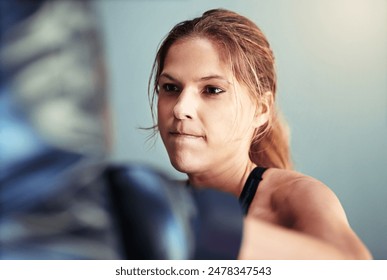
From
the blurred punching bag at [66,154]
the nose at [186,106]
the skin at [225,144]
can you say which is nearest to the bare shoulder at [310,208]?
the skin at [225,144]

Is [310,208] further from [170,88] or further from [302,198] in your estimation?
[170,88]

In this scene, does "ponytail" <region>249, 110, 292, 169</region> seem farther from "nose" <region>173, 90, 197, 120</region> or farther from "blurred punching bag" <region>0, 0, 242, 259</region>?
"blurred punching bag" <region>0, 0, 242, 259</region>

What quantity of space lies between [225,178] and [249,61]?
25 cm

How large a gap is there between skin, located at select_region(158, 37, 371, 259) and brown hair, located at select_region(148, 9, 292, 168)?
0.05 ft

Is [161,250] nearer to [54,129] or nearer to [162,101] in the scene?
[54,129]

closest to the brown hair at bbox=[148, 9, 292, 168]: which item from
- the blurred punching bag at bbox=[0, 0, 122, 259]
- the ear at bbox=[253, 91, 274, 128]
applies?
the ear at bbox=[253, 91, 274, 128]

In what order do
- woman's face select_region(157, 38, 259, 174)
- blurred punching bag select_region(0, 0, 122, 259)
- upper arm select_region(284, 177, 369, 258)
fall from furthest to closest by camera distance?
woman's face select_region(157, 38, 259, 174)
upper arm select_region(284, 177, 369, 258)
blurred punching bag select_region(0, 0, 122, 259)

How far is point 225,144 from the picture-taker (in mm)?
1142

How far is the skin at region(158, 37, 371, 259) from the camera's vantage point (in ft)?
3.40

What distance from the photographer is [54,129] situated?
714mm

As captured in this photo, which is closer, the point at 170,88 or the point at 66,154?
the point at 66,154

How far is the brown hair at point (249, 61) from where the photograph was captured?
43.8 inches

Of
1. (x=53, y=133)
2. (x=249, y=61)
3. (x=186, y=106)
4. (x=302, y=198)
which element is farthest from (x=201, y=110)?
(x=53, y=133)
